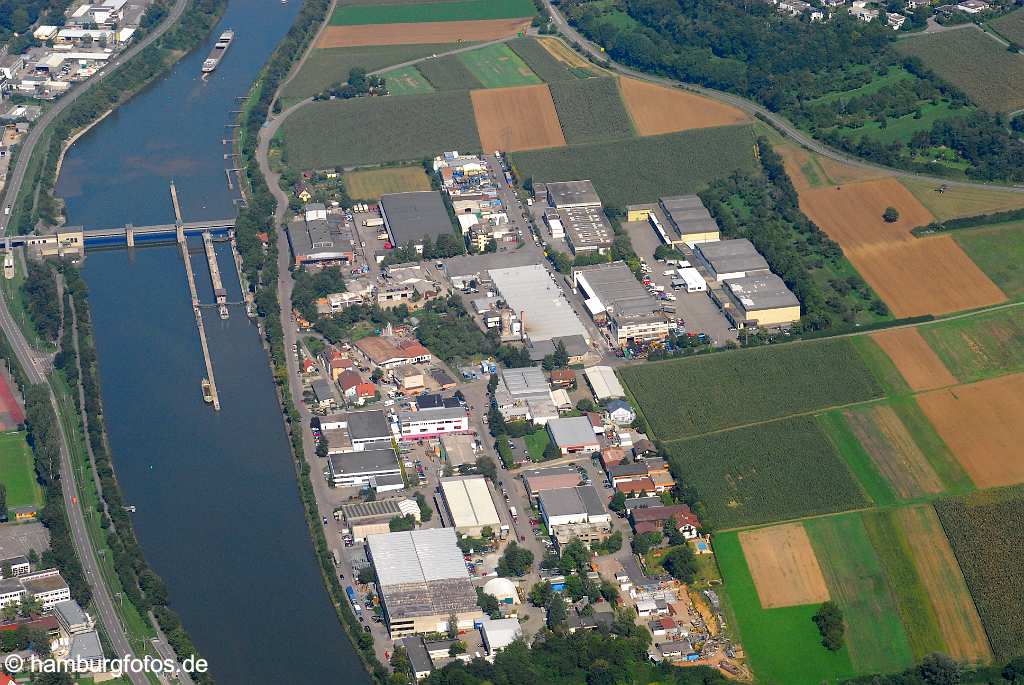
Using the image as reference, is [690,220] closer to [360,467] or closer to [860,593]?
[360,467]

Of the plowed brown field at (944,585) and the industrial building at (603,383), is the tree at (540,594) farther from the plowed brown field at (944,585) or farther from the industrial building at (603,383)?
the plowed brown field at (944,585)

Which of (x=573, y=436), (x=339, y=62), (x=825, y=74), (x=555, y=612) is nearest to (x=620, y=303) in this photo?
(x=573, y=436)

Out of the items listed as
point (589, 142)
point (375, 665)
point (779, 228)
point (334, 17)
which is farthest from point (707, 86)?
point (375, 665)

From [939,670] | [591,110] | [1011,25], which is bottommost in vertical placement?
[591,110]

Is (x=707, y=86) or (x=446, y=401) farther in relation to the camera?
(x=707, y=86)

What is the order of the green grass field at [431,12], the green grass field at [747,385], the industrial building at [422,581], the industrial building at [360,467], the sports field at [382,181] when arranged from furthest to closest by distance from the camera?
the green grass field at [431,12]
the sports field at [382,181]
the green grass field at [747,385]
the industrial building at [360,467]
the industrial building at [422,581]

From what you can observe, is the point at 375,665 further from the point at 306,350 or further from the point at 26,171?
the point at 26,171

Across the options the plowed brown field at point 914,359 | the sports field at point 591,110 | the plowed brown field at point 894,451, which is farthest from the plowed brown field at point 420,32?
the plowed brown field at point 894,451
